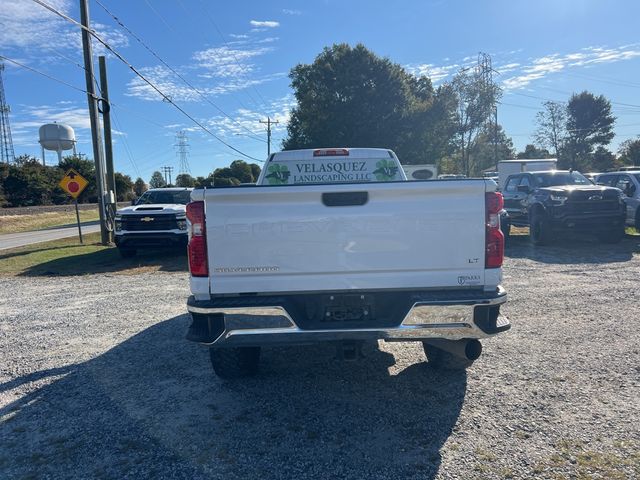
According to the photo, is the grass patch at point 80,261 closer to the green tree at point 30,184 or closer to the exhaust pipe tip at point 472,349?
the exhaust pipe tip at point 472,349

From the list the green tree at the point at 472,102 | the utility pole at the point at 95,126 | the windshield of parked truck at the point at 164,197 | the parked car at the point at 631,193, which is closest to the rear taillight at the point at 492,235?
the windshield of parked truck at the point at 164,197

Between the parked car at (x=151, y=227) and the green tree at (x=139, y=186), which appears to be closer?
the parked car at (x=151, y=227)

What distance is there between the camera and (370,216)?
3.38m

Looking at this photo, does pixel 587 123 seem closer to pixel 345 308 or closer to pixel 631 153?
pixel 631 153

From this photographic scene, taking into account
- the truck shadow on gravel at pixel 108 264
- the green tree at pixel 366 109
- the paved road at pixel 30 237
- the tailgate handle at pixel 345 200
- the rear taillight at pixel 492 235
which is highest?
the green tree at pixel 366 109

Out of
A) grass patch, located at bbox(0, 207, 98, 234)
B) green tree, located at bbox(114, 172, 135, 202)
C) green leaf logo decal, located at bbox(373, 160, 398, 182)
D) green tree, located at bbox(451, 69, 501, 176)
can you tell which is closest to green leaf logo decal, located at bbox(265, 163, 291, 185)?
green leaf logo decal, located at bbox(373, 160, 398, 182)

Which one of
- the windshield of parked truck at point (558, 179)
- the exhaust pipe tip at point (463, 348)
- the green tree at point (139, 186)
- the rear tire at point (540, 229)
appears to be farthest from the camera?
the green tree at point (139, 186)

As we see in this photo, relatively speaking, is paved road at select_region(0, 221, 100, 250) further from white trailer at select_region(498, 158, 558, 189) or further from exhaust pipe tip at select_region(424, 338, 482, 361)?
white trailer at select_region(498, 158, 558, 189)

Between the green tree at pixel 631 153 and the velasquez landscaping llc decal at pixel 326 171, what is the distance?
58231 mm

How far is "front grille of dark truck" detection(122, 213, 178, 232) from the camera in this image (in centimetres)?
1186

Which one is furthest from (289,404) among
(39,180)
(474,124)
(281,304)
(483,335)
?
(39,180)

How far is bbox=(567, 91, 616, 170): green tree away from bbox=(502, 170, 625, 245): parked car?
5008cm

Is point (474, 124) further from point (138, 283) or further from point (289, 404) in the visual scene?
point (289, 404)

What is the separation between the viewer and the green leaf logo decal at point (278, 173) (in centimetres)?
626
